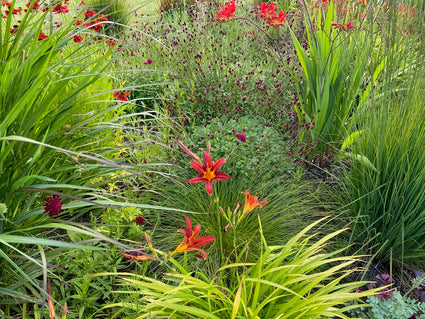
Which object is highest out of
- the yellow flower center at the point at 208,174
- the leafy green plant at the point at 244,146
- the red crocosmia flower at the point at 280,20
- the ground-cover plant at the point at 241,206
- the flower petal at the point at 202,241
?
the red crocosmia flower at the point at 280,20

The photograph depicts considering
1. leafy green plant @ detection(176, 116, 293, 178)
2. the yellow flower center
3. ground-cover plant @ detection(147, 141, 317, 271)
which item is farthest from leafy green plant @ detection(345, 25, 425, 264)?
the yellow flower center

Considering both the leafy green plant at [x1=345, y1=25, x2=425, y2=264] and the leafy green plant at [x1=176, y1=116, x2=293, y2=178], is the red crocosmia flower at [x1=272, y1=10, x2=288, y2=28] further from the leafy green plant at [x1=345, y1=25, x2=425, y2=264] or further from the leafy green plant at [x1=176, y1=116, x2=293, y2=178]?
the leafy green plant at [x1=345, y1=25, x2=425, y2=264]

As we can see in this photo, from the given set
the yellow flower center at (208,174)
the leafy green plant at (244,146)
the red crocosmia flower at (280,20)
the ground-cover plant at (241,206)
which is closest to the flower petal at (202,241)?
the yellow flower center at (208,174)

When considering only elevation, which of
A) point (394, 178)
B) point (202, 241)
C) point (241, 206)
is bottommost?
point (241, 206)

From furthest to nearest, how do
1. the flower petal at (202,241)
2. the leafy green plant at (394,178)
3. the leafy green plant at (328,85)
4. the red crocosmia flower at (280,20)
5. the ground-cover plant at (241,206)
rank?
1. the red crocosmia flower at (280,20)
2. the leafy green plant at (328,85)
3. the ground-cover plant at (241,206)
4. the leafy green plant at (394,178)
5. the flower petal at (202,241)

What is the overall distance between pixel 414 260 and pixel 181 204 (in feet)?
4.79

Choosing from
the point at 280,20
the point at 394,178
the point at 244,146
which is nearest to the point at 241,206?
the point at 244,146

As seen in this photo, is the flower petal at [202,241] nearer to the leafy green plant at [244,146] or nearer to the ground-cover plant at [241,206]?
the ground-cover plant at [241,206]

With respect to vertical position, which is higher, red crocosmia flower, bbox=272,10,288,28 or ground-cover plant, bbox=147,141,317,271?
red crocosmia flower, bbox=272,10,288,28

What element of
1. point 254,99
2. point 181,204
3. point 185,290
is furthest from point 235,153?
point 185,290

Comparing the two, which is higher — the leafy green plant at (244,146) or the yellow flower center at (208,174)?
the yellow flower center at (208,174)

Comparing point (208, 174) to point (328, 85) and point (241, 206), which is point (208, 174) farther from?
point (328, 85)

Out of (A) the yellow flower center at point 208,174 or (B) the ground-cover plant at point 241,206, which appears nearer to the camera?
(A) the yellow flower center at point 208,174

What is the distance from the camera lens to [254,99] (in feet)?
10.6
